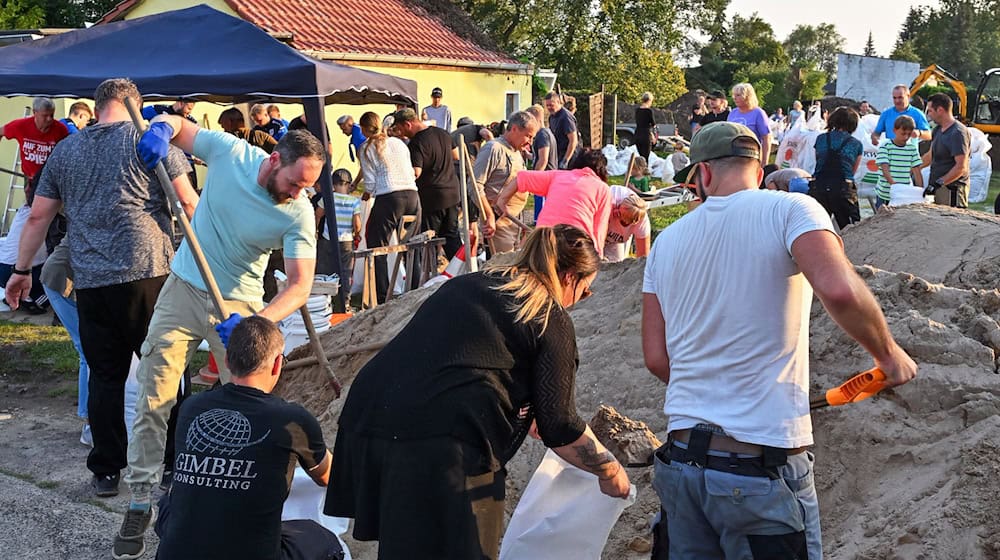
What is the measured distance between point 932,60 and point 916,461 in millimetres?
85689

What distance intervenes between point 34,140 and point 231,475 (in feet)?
26.1

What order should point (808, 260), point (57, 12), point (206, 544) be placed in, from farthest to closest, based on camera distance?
point (57, 12) → point (206, 544) → point (808, 260)

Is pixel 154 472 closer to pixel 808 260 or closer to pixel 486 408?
pixel 486 408

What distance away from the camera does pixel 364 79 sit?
9.63m

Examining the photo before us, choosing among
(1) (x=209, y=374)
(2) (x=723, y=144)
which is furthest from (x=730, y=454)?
(1) (x=209, y=374)

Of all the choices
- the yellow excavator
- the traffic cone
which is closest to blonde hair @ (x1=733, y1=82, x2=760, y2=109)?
the traffic cone

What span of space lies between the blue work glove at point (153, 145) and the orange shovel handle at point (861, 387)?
124 inches

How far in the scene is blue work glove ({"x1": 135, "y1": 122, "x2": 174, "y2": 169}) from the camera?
14.8ft

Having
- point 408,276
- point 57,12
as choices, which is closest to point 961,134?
point 408,276

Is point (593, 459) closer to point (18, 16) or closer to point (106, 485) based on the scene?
point (106, 485)

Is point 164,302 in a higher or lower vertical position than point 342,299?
higher

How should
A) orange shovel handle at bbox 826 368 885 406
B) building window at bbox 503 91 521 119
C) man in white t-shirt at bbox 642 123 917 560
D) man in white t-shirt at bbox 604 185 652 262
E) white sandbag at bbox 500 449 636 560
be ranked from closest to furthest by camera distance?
man in white t-shirt at bbox 642 123 917 560
orange shovel handle at bbox 826 368 885 406
white sandbag at bbox 500 449 636 560
man in white t-shirt at bbox 604 185 652 262
building window at bbox 503 91 521 119

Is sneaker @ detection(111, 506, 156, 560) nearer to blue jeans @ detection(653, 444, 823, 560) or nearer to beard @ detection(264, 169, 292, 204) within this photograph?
beard @ detection(264, 169, 292, 204)

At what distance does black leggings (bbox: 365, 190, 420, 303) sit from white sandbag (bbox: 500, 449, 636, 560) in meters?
6.35
